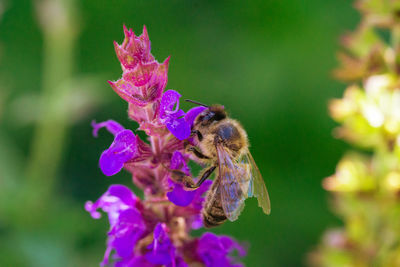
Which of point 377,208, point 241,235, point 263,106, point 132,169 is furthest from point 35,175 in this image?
point 377,208

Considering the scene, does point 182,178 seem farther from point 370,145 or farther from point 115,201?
point 370,145

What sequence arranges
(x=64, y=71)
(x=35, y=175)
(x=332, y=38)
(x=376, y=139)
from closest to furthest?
(x=376, y=139) → (x=35, y=175) → (x=64, y=71) → (x=332, y=38)

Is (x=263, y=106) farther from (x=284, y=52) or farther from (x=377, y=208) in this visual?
(x=377, y=208)

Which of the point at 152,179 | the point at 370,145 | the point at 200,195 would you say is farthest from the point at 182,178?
the point at 370,145

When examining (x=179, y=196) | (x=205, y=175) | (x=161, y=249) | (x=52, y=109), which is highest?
(x=52, y=109)

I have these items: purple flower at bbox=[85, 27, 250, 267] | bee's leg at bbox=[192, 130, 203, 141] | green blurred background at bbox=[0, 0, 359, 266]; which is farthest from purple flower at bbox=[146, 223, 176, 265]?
green blurred background at bbox=[0, 0, 359, 266]

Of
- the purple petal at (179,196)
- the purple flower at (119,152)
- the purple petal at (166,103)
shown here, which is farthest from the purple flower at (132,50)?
the purple petal at (179,196)

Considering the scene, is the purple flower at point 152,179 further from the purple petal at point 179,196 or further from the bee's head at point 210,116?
the bee's head at point 210,116
